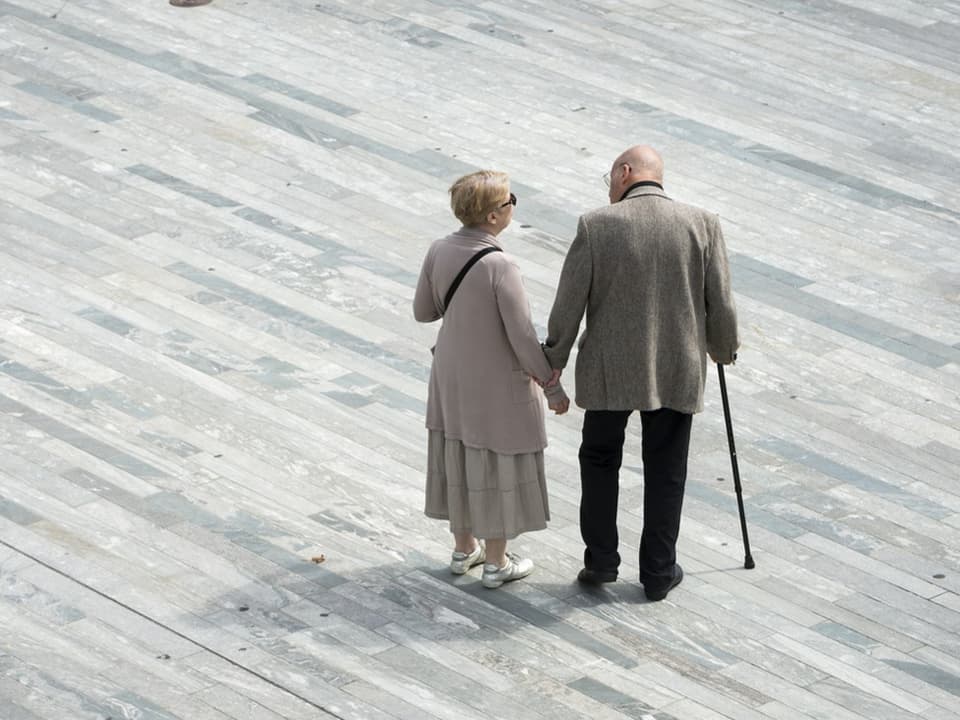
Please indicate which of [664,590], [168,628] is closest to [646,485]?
[664,590]

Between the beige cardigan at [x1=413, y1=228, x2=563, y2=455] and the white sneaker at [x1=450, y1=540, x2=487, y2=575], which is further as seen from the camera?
the white sneaker at [x1=450, y1=540, x2=487, y2=575]

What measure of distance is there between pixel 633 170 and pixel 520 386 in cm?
74

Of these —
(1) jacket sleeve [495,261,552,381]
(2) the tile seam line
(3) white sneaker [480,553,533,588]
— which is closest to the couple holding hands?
(1) jacket sleeve [495,261,552,381]

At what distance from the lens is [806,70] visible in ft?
35.2

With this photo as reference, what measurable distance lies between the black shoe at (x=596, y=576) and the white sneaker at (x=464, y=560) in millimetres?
325

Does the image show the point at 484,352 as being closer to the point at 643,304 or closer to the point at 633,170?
the point at 643,304

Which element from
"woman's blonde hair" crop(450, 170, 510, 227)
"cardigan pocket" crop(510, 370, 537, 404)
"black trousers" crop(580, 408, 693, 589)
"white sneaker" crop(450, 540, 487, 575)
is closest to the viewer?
"woman's blonde hair" crop(450, 170, 510, 227)

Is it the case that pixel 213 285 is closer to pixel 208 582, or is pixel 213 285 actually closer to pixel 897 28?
pixel 208 582

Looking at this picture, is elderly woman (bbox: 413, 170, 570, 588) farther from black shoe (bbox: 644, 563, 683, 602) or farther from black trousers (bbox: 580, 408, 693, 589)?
black shoe (bbox: 644, 563, 683, 602)

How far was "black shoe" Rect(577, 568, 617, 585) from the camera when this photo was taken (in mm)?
6141

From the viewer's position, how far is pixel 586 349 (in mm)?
5859

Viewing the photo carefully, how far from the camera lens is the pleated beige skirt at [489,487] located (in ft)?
19.4

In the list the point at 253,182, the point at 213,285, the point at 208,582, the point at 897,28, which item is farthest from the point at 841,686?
the point at 897,28

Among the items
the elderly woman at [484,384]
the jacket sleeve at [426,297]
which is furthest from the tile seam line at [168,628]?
the jacket sleeve at [426,297]
